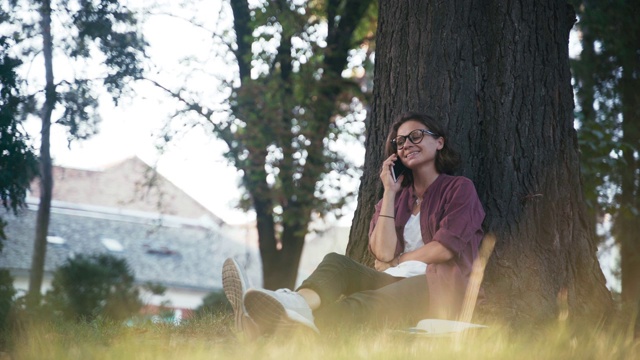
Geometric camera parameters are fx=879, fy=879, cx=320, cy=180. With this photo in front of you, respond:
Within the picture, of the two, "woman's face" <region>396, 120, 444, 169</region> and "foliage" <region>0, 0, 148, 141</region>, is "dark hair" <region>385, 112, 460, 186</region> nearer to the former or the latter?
"woman's face" <region>396, 120, 444, 169</region>

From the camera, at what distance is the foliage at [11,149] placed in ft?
24.5

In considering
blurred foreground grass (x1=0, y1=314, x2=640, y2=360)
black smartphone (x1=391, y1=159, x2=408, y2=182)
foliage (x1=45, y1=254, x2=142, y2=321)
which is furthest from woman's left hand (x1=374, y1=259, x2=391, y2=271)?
foliage (x1=45, y1=254, x2=142, y2=321)

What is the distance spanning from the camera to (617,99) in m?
15.0

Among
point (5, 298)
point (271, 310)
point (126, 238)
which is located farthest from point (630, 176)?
point (126, 238)

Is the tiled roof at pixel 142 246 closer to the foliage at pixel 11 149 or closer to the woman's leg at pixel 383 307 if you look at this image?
the foliage at pixel 11 149

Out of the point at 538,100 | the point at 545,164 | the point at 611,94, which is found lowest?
the point at 545,164

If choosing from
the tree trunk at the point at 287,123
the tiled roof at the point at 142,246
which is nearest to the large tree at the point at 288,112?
the tree trunk at the point at 287,123

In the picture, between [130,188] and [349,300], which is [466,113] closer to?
[349,300]

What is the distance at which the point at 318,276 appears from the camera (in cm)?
548

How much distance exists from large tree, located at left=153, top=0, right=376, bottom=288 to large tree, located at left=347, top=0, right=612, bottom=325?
897cm

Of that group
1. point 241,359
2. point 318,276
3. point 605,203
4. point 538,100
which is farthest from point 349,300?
point 605,203

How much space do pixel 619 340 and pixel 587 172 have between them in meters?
6.64

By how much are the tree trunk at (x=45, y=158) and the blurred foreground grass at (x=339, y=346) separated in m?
4.65

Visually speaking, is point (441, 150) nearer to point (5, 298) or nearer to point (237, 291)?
point (237, 291)
